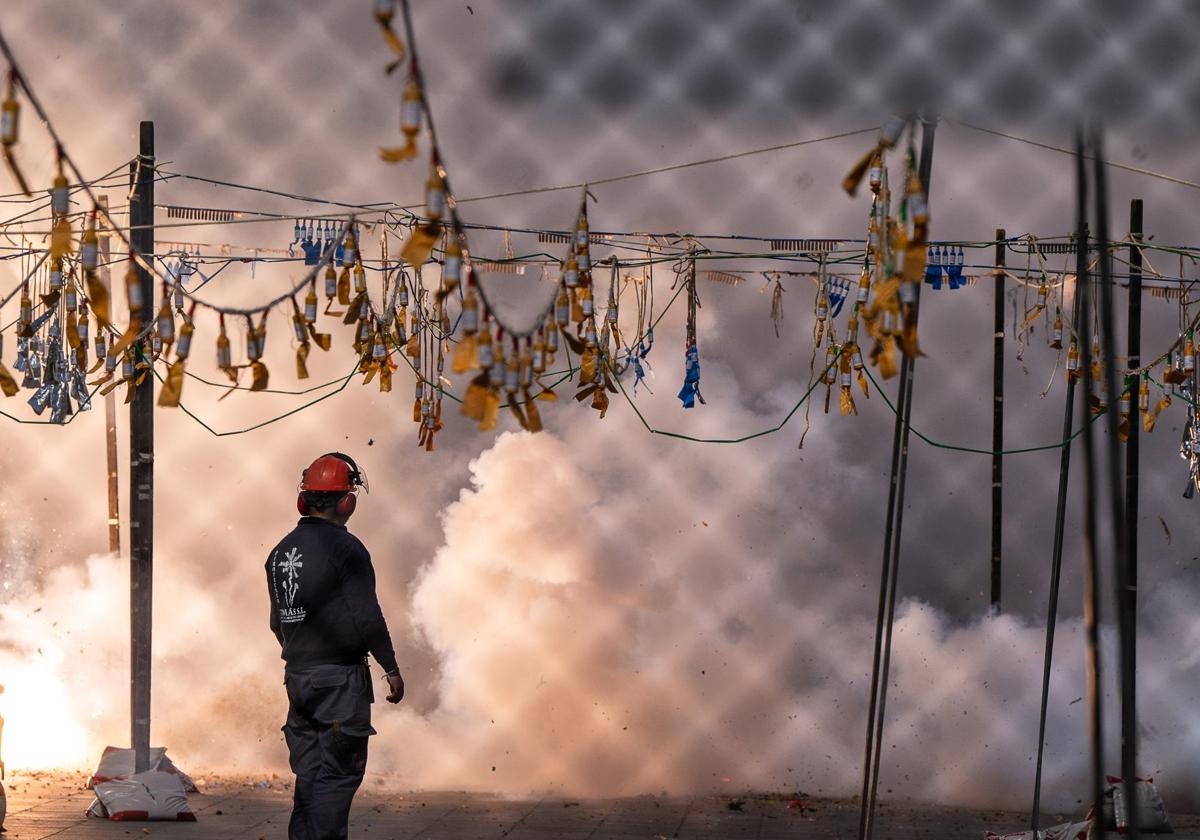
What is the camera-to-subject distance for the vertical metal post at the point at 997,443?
1009 centimetres

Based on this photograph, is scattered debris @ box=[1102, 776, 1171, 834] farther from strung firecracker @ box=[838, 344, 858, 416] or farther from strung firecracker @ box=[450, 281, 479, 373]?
strung firecracker @ box=[450, 281, 479, 373]

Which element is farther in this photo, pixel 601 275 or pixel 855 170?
pixel 601 275

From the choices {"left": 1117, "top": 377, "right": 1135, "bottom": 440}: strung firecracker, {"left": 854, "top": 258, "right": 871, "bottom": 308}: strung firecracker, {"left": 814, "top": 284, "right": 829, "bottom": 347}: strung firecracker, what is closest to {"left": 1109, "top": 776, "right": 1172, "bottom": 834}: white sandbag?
{"left": 1117, "top": 377, "right": 1135, "bottom": 440}: strung firecracker

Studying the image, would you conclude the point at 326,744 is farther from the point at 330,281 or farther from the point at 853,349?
the point at 853,349

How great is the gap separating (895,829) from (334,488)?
432 cm

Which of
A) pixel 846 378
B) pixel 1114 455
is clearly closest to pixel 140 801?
pixel 846 378

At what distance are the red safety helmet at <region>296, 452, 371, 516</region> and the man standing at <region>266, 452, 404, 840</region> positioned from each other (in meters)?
0.11

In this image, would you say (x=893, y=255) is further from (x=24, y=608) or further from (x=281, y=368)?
(x=24, y=608)

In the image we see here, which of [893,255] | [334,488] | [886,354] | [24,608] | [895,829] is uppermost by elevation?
[893,255]

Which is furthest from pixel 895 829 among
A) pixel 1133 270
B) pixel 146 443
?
pixel 146 443

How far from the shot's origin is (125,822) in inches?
326

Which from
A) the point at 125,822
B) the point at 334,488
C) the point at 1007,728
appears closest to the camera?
the point at 334,488

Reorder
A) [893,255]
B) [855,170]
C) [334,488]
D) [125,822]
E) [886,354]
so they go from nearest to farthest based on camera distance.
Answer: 1. [855,170]
2. [886,354]
3. [893,255]
4. [334,488]
5. [125,822]

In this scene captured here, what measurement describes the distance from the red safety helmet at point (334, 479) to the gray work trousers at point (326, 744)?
674 millimetres
